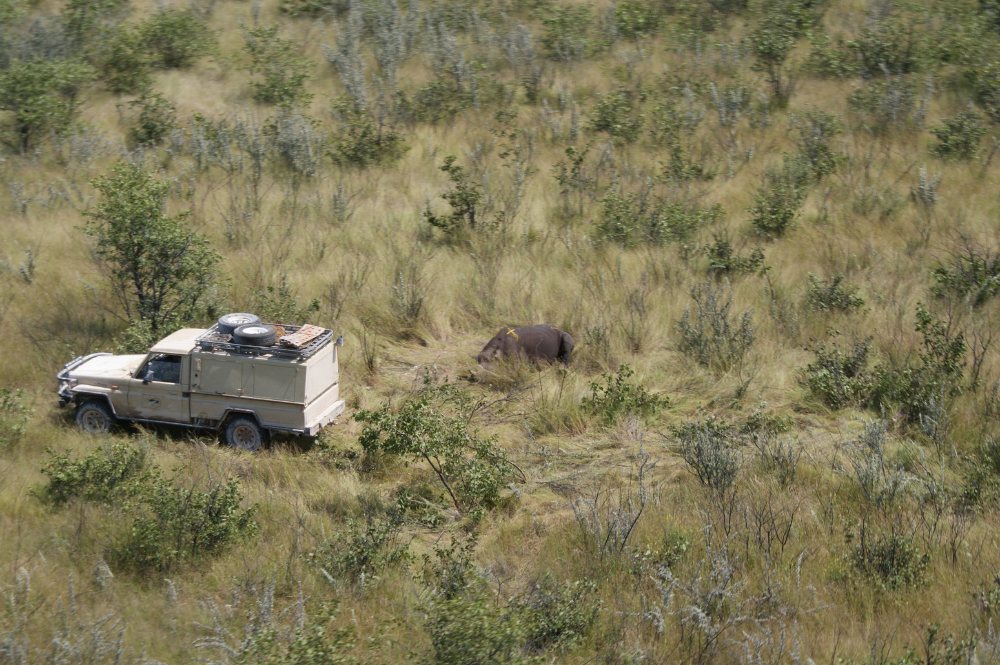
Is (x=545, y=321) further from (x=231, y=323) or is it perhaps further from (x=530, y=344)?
(x=231, y=323)

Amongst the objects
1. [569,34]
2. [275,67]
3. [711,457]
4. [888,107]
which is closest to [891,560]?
[711,457]

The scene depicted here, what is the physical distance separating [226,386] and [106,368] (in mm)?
1569

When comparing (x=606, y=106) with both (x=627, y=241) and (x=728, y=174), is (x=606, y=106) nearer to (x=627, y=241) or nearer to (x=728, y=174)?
(x=728, y=174)

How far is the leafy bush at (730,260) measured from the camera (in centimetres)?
1189

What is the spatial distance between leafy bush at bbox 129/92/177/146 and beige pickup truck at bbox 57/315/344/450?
8.39 metres

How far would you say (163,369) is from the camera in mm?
8648

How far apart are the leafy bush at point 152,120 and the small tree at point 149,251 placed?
5.68 meters

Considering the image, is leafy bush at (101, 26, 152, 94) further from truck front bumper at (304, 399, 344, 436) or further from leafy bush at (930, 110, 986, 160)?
leafy bush at (930, 110, 986, 160)

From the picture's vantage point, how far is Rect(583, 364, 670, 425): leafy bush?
8852mm

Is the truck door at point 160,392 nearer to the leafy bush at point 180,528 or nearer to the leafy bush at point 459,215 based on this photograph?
the leafy bush at point 180,528

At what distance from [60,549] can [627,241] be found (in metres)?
8.87

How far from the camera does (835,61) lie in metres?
18.2

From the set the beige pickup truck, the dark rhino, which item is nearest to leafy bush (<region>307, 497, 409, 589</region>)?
the beige pickup truck

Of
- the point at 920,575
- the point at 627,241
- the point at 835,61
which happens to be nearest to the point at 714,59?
the point at 835,61
